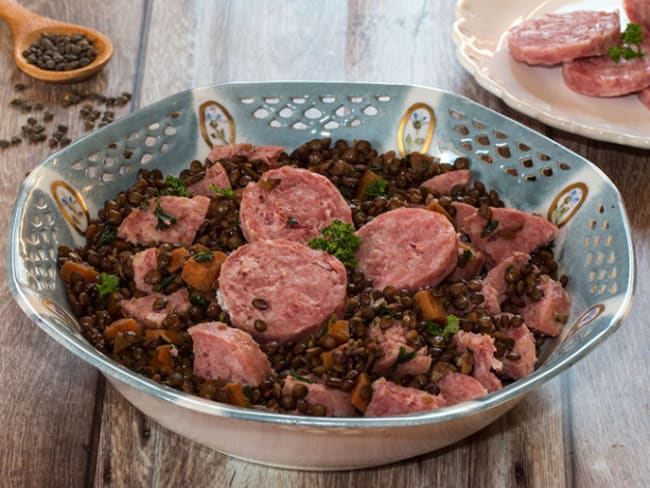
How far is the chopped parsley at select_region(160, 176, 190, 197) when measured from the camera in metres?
4.00

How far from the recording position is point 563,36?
4.95 meters

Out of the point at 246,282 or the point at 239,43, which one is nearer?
the point at 246,282

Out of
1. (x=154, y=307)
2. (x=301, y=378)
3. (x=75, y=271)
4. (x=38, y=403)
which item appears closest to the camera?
(x=301, y=378)

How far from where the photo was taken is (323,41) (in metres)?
5.70

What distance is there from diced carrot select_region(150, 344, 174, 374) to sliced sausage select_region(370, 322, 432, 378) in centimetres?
74

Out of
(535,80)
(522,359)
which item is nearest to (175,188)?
(522,359)

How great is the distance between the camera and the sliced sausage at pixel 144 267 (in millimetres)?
3576

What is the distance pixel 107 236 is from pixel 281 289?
35.5 inches

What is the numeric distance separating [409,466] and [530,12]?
319 cm

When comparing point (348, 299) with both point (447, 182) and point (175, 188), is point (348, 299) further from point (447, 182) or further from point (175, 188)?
point (175, 188)

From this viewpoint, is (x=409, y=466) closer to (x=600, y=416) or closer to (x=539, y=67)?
(x=600, y=416)

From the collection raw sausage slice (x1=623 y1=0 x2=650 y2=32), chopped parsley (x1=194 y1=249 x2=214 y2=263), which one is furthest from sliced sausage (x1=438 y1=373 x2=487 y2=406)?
raw sausage slice (x1=623 y1=0 x2=650 y2=32)

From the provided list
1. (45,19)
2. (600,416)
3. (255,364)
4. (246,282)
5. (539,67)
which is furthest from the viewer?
(45,19)

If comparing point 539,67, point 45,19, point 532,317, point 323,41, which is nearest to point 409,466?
point 532,317
